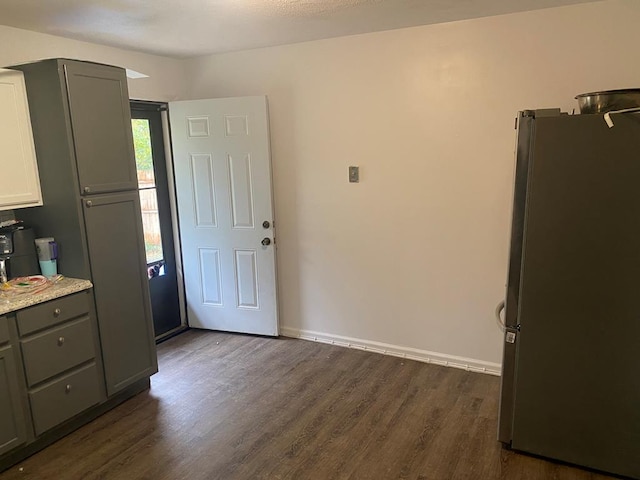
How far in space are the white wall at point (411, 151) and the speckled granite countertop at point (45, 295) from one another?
165cm

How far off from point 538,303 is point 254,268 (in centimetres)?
232

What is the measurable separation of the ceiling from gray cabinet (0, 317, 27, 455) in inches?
66.2

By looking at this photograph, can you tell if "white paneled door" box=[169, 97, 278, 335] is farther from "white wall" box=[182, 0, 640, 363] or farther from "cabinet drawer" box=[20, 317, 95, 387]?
"cabinet drawer" box=[20, 317, 95, 387]

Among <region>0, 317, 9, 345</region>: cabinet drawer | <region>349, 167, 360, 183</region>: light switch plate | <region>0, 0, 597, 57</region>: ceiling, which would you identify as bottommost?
<region>0, 317, 9, 345</region>: cabinet drawer

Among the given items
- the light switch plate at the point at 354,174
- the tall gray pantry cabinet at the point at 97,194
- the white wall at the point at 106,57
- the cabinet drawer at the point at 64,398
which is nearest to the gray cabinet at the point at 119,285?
the tall gray pantry cabinet at the point at 97,194

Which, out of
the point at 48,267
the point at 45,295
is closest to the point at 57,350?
the point at 45,295

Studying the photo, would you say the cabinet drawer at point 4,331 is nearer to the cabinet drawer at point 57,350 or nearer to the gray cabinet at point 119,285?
the cabinet drawer at point 57,350

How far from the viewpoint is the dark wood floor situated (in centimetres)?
230

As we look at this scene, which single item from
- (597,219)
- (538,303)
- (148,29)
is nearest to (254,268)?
(148,29)

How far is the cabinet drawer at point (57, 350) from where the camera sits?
7.82ft

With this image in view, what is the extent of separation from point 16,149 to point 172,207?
1.58 meters

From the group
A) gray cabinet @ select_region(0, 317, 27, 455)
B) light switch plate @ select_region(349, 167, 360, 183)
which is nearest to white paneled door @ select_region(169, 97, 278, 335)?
light switch plate @ select_region(349, 167, 360, 183)

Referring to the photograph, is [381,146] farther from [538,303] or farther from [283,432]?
[283,432]

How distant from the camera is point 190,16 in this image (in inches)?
103
